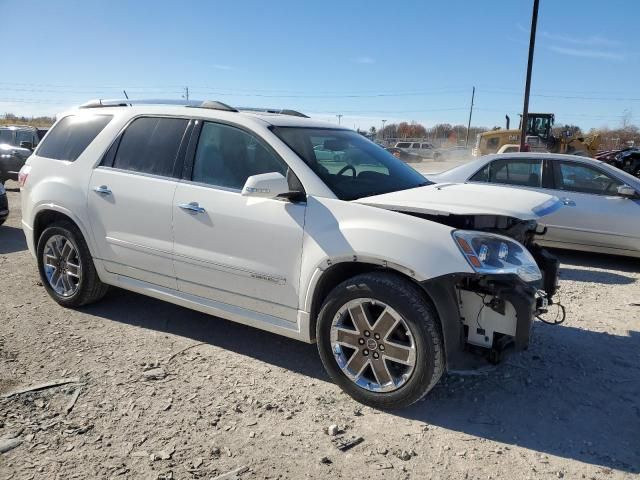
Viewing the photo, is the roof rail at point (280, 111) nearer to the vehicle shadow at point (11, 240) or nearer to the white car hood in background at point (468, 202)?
the white car hood in background at point (468, 202)

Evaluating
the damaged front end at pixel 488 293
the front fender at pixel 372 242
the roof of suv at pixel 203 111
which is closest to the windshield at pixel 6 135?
the roof of suv at pixel 203 111

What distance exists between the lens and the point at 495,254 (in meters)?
2.95

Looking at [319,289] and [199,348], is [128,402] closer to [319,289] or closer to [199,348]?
[199,348]

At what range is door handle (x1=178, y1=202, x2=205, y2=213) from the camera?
3637mm

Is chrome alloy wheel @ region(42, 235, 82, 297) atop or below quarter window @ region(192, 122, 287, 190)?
below

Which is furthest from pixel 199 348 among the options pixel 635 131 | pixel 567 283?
pixel 635 131

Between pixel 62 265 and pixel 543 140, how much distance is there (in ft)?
81.3

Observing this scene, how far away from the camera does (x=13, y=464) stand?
2.57 meters

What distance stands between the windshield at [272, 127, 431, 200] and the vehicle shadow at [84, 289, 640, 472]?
4.38ft

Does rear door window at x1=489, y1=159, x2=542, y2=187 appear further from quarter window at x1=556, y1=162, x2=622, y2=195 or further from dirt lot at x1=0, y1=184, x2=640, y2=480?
dirt lot at x1=0, y1=184, x2=640, y2=480

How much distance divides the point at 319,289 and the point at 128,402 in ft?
4.45

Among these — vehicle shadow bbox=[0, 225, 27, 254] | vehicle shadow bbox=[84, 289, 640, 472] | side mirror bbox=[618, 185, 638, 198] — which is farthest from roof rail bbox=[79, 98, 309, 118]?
side mirror bbox=[618, 185, 638, 198]

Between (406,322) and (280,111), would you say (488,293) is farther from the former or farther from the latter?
(280,111)

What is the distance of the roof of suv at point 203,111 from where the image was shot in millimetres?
3803
